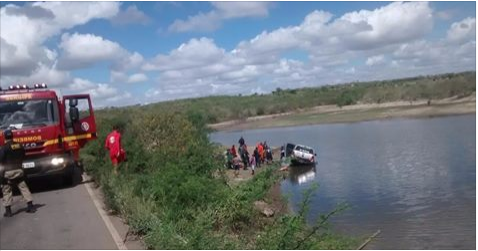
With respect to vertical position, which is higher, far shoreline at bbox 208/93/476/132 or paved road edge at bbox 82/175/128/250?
paved road edge at bbox 82/175/128/250

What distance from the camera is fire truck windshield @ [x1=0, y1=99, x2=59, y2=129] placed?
14148mm

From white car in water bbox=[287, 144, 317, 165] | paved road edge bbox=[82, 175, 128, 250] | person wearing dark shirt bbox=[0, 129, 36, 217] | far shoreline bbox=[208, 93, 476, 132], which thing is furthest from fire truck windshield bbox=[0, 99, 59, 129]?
far shoreline bbox=[208, 93, 476, 132]

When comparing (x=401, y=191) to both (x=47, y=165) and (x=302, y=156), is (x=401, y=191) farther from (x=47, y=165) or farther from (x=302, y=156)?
(x=47, y=165)

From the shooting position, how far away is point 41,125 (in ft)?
46.5

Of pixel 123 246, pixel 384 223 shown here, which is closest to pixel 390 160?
pixel 384 223

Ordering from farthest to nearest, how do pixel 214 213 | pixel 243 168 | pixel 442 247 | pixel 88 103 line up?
1. pixel 243 168
2. pixel 88 103
3. pixel 442 247
4. pixel 214 213

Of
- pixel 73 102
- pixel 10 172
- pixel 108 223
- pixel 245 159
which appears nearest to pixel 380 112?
pixel 245 159

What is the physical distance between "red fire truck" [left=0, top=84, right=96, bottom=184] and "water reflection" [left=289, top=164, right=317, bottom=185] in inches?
598

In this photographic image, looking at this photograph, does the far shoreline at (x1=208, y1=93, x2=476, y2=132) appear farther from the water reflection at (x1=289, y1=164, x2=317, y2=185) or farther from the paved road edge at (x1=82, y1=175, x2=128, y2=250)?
the paved road edge at (x1=82, y1=175, x2=128, y2=250)

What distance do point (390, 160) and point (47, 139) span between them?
22.9m

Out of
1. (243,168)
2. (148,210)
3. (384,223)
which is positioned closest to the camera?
(148,210)

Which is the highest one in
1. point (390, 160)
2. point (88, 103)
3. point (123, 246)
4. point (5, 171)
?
point (88, 103)

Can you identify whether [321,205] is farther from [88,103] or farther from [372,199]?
[88,103]

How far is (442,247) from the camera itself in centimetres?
1383
